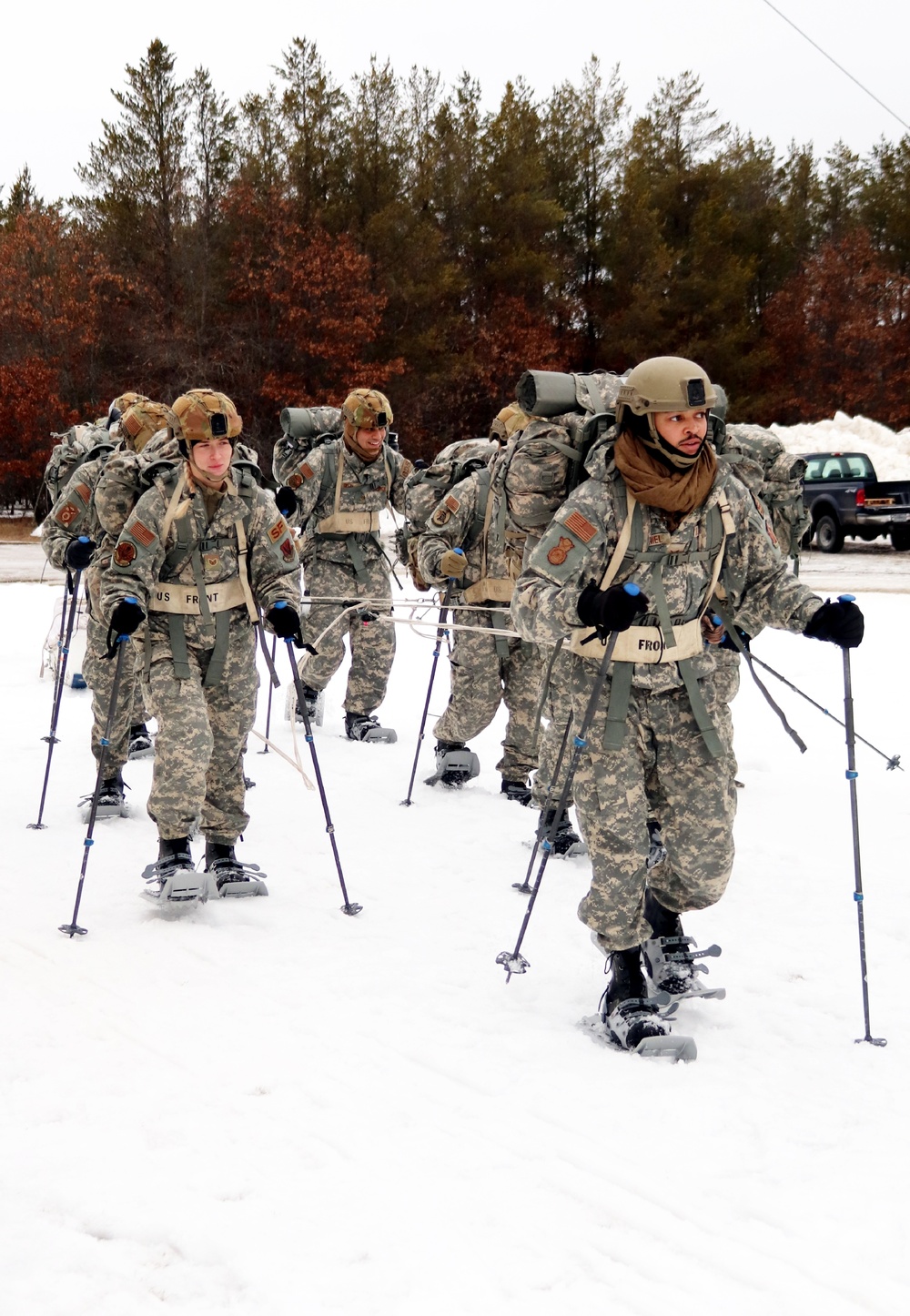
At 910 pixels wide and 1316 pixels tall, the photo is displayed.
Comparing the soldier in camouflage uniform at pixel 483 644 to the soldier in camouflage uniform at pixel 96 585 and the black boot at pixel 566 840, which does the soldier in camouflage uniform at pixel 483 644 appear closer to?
the black boot at pixel 566 840

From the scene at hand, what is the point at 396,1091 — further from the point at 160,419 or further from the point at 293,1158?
the point at 160,419

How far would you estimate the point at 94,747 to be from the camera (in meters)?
7.63

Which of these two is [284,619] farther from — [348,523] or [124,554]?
[348,523]

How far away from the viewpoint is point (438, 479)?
8.57 meters

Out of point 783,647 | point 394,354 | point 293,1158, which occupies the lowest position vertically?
point 293,1158

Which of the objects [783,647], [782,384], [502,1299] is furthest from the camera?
[782,384]

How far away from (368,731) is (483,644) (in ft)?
6.41

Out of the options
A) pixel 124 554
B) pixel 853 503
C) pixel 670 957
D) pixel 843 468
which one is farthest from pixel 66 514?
pixel 843 468

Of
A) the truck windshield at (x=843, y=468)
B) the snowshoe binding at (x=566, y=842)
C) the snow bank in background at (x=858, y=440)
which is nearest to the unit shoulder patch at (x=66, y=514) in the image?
the snowshoe binding at (x=566, y=842)

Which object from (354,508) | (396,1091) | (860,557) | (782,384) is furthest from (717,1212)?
(782,384)

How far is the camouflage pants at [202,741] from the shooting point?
18.7ft

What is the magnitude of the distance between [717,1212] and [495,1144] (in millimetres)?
661

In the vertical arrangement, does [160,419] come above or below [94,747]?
above

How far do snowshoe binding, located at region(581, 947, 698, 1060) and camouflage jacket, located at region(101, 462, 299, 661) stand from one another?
218cm
